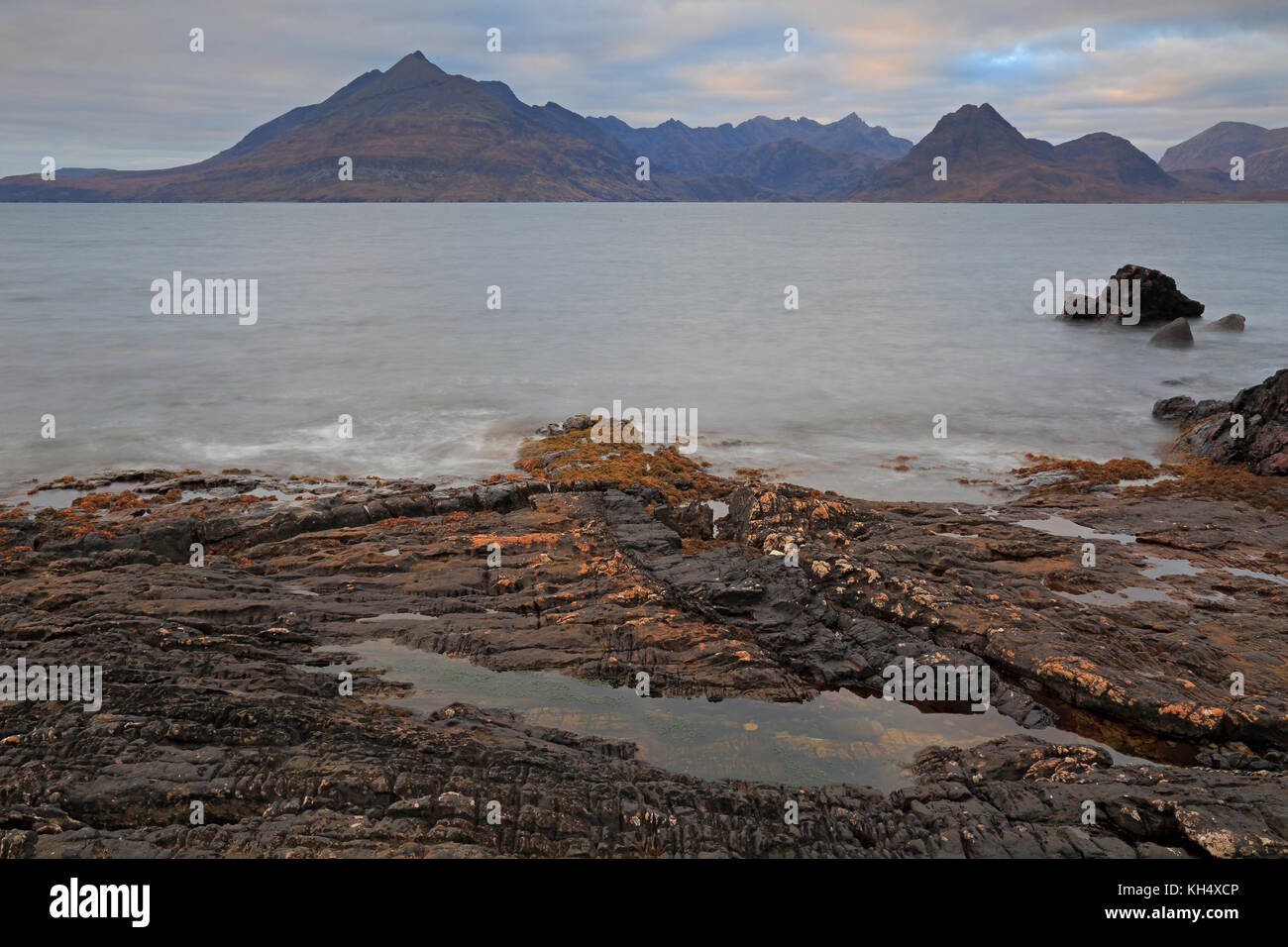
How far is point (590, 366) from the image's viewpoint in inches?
1512

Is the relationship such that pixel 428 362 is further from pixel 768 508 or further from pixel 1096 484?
pixel 1096 484

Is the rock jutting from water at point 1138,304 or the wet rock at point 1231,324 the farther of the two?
the rock jutting from water at point 1138,304

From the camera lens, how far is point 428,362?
125ft

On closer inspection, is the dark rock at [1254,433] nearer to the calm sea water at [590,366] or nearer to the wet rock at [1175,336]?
the calm sea water at [590,366]

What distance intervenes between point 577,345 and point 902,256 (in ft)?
223

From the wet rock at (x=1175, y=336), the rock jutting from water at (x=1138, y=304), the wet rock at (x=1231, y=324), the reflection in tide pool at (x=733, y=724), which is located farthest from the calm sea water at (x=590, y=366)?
the reflection in tide pool at (x=733, y=724)

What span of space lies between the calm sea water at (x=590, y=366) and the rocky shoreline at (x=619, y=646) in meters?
4.04

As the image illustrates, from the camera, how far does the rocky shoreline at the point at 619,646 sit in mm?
7617

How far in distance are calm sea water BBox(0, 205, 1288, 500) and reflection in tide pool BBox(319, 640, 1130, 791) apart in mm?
10834

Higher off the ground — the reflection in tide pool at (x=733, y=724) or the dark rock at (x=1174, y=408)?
the dark rock at (x=1174, y=408)

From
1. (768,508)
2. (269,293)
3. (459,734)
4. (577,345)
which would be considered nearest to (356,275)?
(269,293)

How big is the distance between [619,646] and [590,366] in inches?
1085

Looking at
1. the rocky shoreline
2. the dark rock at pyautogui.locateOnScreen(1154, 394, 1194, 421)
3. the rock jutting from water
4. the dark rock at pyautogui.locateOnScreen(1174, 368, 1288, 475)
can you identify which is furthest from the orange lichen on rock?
the rock jutting from water
